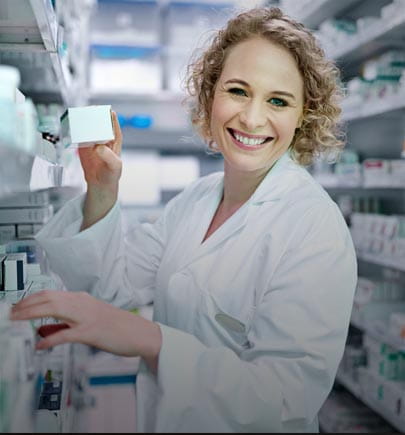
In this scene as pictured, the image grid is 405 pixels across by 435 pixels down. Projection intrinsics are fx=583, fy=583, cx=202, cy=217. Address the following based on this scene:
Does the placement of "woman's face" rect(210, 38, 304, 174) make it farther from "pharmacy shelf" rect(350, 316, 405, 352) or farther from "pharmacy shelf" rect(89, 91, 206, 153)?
"pharmacy shelf" rect(89, 91, 206, 153)

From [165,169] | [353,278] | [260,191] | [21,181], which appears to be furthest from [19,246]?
[165,169]

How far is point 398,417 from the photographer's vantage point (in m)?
2.48

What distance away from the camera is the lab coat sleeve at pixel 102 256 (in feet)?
4.73

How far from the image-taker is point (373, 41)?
112 inches

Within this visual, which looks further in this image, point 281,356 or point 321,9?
point 321,9

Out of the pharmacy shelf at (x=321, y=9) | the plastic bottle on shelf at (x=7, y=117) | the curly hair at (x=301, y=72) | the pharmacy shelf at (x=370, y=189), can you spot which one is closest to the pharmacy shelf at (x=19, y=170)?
the plastic bottle on shelf at (x=7, y=117)

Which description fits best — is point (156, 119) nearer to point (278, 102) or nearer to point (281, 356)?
point (278, 102)

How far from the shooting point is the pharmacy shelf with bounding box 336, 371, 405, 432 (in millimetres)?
2496

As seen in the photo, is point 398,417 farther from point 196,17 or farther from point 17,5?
point 196,17

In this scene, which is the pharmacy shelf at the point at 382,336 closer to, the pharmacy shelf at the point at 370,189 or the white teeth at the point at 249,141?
the pharmacy shelf at the point at 370,189

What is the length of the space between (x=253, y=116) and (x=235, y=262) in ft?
1.10

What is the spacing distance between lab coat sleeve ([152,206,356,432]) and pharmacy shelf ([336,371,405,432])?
1.51 meters

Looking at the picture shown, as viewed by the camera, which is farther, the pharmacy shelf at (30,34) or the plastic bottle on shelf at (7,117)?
the pharmacy shelf at (30,34)

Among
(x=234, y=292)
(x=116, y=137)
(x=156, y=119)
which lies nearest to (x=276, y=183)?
Result: (x=234, y=292)
